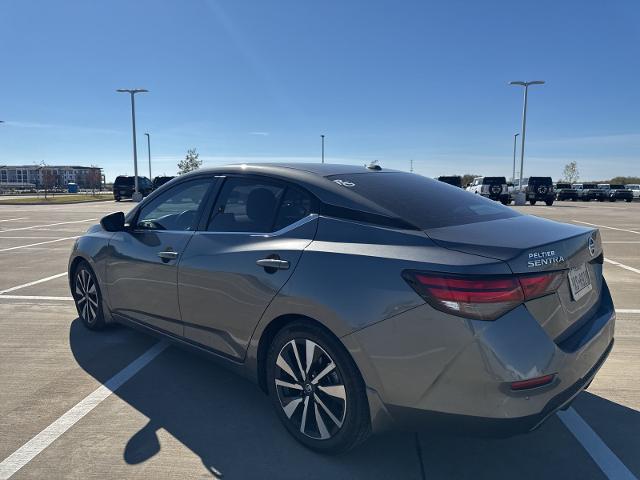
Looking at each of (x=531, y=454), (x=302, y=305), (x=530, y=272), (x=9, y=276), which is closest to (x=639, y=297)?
(x=531, y=454)

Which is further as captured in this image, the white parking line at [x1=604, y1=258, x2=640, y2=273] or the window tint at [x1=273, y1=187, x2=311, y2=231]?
the white parking line at [x1=604, y1=258, x2=640, y2=273]

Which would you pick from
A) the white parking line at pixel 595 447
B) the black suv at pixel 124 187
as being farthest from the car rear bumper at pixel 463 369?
the black suv at pixel 124 187

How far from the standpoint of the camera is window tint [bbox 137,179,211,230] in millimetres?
3672

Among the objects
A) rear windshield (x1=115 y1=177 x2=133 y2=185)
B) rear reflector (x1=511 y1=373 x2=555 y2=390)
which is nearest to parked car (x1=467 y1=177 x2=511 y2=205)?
rear windshield (x1=115 y1=177 x2=133 y2=185)

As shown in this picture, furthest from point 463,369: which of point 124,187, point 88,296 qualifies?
point 124,187

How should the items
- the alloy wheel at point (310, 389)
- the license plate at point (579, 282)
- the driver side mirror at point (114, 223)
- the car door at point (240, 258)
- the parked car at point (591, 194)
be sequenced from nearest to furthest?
1. the license plate at point (579, 282)
2. the alloy wheel at point (310, 389)
3. the car door at point (240, 258)
4. the driver side mirror at point (114, 223)
5. the parked car at point (591, 194)

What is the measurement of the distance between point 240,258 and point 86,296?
2536 millimetres

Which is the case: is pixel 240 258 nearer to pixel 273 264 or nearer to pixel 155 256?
pixel 273 264

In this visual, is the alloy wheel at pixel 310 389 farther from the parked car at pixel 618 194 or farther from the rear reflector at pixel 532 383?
the parked car at pixel 618 194

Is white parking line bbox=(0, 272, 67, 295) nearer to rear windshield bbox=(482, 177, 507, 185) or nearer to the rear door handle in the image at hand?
the rear door handle

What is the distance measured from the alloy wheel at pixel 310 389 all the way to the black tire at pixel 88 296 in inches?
99.4

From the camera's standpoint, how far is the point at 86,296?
189 inches

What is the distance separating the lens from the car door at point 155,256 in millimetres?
3604

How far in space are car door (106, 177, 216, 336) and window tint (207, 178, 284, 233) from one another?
0.20m
